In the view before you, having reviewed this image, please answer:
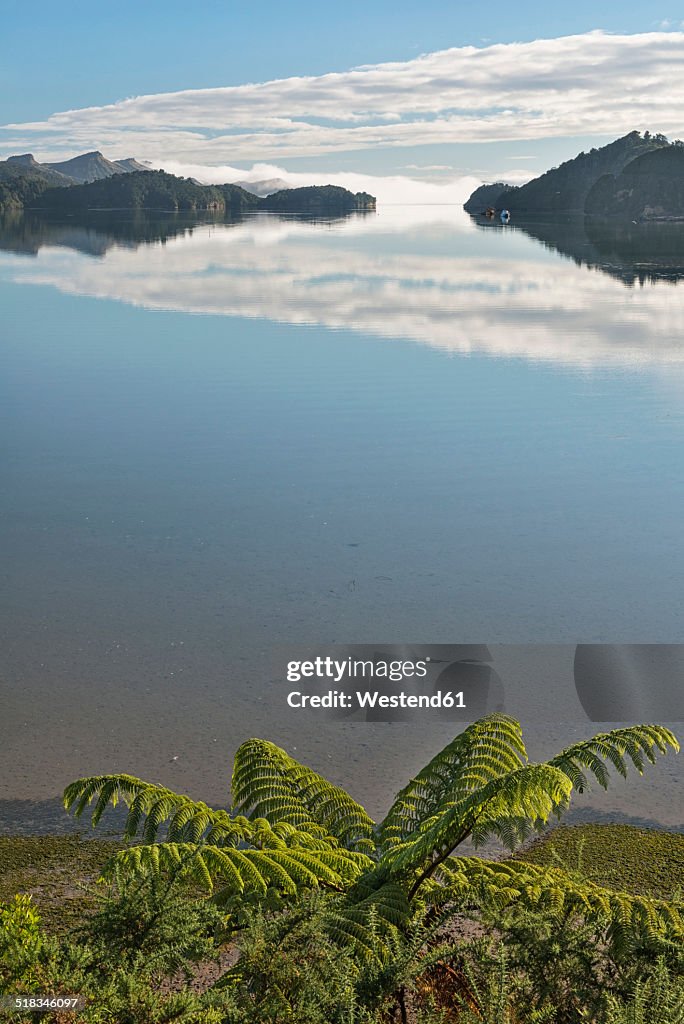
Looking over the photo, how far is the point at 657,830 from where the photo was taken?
8.10 m

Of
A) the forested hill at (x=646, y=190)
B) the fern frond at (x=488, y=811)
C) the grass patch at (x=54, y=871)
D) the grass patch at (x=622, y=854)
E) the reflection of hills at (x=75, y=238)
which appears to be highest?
the forested hill at (x=646, y=190)

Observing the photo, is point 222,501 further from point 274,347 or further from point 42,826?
point 274,347

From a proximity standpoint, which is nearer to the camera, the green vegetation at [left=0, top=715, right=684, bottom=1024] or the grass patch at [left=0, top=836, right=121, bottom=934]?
the green vegetation at [left=0, top=715, right=684, bottom=1024]

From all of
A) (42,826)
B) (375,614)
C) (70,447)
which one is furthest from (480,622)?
(70,447)

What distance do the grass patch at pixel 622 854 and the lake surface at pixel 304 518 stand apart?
0.34 m

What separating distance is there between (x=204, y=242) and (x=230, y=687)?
254 feet

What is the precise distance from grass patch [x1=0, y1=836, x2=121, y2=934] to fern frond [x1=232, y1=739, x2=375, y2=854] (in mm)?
1099

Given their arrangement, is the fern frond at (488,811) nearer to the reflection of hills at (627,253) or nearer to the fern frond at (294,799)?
the fern frond at (294,799)

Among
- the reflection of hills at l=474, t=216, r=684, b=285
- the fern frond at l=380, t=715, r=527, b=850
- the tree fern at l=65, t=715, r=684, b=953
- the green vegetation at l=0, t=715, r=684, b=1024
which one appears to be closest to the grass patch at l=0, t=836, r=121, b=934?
the green vegetation at l=0, t=715, r=684, b=1024

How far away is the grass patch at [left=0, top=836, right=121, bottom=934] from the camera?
7.07m

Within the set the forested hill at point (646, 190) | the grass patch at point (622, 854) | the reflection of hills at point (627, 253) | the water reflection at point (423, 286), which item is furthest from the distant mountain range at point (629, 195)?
the grass patch at point (622, 854)

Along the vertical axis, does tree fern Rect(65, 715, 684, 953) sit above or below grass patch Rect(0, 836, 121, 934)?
above

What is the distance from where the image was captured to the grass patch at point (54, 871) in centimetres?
707

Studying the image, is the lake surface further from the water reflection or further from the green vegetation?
the green vegetation
